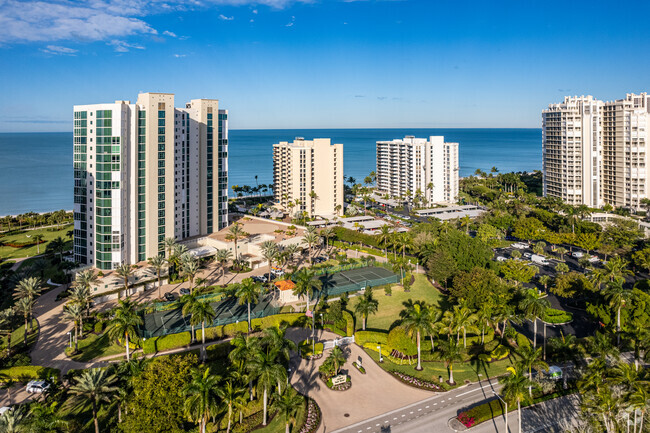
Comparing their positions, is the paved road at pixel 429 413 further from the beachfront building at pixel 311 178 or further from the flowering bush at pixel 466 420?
the beachfront building at pixel 311 178

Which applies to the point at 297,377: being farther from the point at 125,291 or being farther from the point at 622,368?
the point at 125,291

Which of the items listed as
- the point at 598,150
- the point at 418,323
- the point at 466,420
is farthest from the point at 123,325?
the point at 598,150

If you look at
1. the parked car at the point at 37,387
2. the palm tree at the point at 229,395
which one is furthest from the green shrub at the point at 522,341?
the parked car at the point at 37,387

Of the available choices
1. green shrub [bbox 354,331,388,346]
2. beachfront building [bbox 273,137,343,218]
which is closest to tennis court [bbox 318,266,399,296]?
green shrub [bbox 354,331,388,346]

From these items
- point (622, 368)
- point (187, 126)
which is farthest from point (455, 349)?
point (187, 126)

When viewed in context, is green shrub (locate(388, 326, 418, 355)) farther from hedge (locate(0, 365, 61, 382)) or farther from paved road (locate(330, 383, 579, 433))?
hedge (locate(0, 365, 61, 382))

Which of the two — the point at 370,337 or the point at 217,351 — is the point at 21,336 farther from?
the point at 370,337
